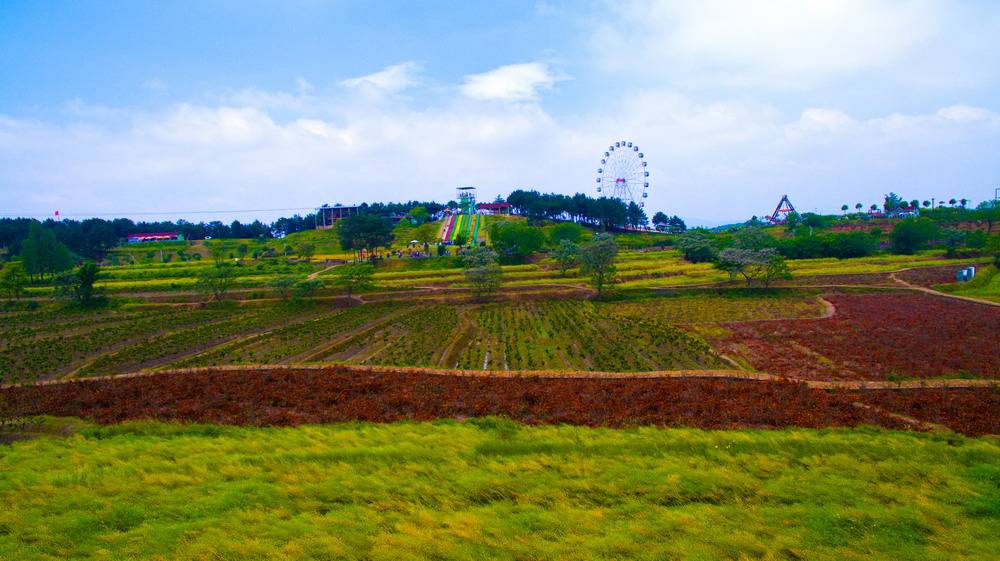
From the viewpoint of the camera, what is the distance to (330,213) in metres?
138

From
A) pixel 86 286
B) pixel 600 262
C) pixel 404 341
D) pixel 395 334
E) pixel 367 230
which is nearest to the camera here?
pixel 404 341

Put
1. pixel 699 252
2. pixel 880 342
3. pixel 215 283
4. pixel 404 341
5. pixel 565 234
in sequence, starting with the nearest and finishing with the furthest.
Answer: pixel 880 342 < pixel 404 341 < pixel 215 283 < pixel 699 252 < pixel 565 234

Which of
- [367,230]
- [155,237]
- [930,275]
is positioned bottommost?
[930,275]

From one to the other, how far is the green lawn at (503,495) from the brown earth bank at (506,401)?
121cm

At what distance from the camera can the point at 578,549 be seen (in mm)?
6711

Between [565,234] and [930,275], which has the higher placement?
[565,234]

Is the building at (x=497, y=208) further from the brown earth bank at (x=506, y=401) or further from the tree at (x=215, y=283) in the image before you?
the brown earth bank at (x=506, y=401)

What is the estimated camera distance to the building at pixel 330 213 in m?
134

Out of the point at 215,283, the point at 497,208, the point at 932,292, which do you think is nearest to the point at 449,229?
the point at 497,208

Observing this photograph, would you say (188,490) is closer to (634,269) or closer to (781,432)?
(781,432)

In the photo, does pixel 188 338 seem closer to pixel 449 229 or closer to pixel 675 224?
pixel 449 229

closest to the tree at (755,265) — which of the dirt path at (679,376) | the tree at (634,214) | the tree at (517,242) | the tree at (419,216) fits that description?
the tree at (517,242)

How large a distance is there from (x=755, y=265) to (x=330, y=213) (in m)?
115

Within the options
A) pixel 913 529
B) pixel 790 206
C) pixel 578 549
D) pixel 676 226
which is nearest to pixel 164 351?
pixel 578 549
